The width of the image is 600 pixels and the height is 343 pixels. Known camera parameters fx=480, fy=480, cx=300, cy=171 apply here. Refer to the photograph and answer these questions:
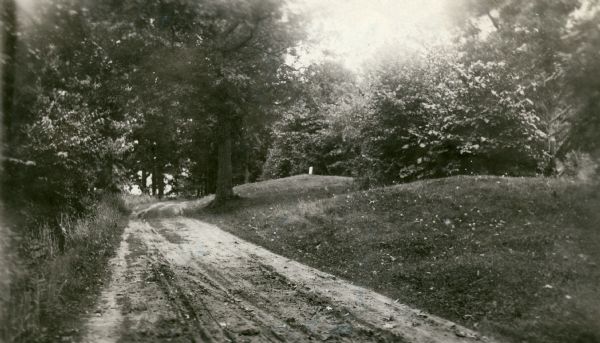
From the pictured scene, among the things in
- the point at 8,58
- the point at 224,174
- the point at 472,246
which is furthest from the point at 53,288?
the point at 224,174

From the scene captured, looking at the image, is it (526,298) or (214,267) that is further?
(214,267)

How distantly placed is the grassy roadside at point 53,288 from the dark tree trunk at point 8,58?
6.65 ft

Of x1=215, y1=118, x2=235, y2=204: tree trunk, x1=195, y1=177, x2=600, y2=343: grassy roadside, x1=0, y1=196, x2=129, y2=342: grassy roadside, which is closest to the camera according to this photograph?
x1=0, y1=196, x2=129, y2=342: grassy roadside

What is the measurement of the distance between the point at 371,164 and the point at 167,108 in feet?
34.3

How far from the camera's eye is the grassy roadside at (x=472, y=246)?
26.0 ft

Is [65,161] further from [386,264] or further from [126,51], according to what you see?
[386,264]

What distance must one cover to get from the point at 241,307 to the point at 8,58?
5.09 meters

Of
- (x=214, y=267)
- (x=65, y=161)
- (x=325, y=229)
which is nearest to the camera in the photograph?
(x=214, y=267)

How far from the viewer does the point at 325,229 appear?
15.1m

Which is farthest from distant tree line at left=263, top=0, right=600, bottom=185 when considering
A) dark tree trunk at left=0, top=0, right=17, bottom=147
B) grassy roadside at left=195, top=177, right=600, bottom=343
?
dark tree trunk at left=0, top=0, right=17, bottom=147

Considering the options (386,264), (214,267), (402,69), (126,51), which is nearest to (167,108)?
(126,51)

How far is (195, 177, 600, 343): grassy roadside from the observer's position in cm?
791

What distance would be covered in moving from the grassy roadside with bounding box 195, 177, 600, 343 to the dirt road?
0.78m

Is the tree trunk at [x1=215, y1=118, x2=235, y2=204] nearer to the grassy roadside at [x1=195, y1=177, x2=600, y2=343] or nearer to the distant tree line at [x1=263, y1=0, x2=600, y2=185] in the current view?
the distant tree line at [x1=263, y1=0, x2=600, y2=185]
